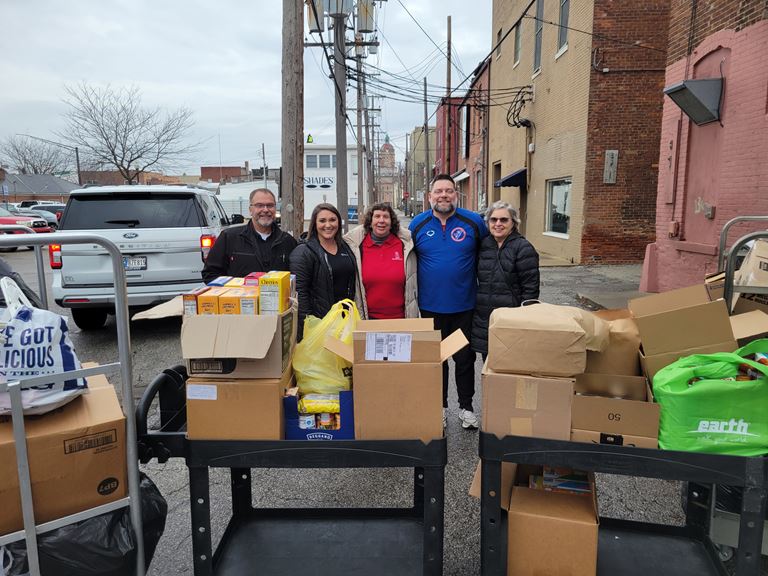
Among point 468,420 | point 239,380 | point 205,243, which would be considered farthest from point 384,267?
point 205,243

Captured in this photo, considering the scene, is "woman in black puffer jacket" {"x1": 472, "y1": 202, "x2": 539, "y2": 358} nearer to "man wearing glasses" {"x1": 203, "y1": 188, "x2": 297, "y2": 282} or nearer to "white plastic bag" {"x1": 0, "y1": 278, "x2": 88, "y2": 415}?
"man wearing glasses" {"x1": 203, "y1": 188, "x2": 297, "y2": 282}

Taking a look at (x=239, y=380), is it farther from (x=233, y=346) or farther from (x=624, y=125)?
(x=624, y=125)

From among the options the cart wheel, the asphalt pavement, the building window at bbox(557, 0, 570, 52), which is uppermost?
the building window at bbox(557, 0, 570, 52)

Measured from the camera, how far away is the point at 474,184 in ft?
96.0

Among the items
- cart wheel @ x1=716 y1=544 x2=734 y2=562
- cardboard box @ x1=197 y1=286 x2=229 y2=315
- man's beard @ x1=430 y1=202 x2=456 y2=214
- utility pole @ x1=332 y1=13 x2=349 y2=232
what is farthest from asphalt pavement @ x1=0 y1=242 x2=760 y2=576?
utility pole @ x1=332 y1=13 x2=349 y2=232

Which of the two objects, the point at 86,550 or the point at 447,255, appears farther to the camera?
the point at 447,255

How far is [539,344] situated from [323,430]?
3.16ft

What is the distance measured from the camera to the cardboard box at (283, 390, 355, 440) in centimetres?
226

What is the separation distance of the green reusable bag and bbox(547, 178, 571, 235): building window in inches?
490

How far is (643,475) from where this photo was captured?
6.81 ft

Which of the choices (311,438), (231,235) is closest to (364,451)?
(311,438)

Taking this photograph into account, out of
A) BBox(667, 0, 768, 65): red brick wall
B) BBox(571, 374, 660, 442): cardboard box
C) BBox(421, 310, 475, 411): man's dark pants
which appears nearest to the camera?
BBox(571, 374, 660, 442): cardboard box

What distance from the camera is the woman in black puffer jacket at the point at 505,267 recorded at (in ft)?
12.0

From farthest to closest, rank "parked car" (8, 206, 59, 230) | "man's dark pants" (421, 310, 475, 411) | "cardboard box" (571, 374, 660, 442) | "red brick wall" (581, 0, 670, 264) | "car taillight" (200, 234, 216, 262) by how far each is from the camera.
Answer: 1. "parked car" (8, 206, 59, 230)
2. "red brick wall" (581, 0, 670, 264)
3. "car taillight" (200, 234, 216, 262)
4. "man's dark pants" (421, 310, 475, 411)
5. "cardboard box" (571, 374, 660, 442)
